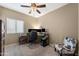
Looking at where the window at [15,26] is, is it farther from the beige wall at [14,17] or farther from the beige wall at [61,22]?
the beige wall at [61,22]

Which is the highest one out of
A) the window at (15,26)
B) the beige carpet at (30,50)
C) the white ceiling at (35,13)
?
the white ceiling at (35,13)

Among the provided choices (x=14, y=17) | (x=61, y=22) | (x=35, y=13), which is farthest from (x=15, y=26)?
(x=61, y=22)

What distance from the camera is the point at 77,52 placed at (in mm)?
2008

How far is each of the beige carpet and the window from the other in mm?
251

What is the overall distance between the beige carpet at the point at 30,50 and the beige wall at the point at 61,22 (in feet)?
0.60

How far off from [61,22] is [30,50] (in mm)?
699

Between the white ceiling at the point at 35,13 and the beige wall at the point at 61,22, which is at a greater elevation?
the white ceiling at the point at 35,13

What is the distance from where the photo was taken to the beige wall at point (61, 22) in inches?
79.9

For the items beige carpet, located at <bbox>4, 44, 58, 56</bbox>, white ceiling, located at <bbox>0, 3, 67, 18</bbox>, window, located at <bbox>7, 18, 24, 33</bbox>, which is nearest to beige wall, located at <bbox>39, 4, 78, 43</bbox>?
white ceiling, located at <bbox>0, 3, 67, 18</bbox>

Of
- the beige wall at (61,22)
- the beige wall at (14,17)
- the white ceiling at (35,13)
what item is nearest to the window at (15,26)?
the beige wall at (14,17)

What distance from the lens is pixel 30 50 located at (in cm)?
205

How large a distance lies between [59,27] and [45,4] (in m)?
0.45

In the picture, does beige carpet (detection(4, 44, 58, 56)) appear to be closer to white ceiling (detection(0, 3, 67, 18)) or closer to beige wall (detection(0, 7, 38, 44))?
beige wall (detection(0, 7, 38, 44))

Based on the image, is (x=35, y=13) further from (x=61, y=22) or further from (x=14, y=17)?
(x=61, y=22)
